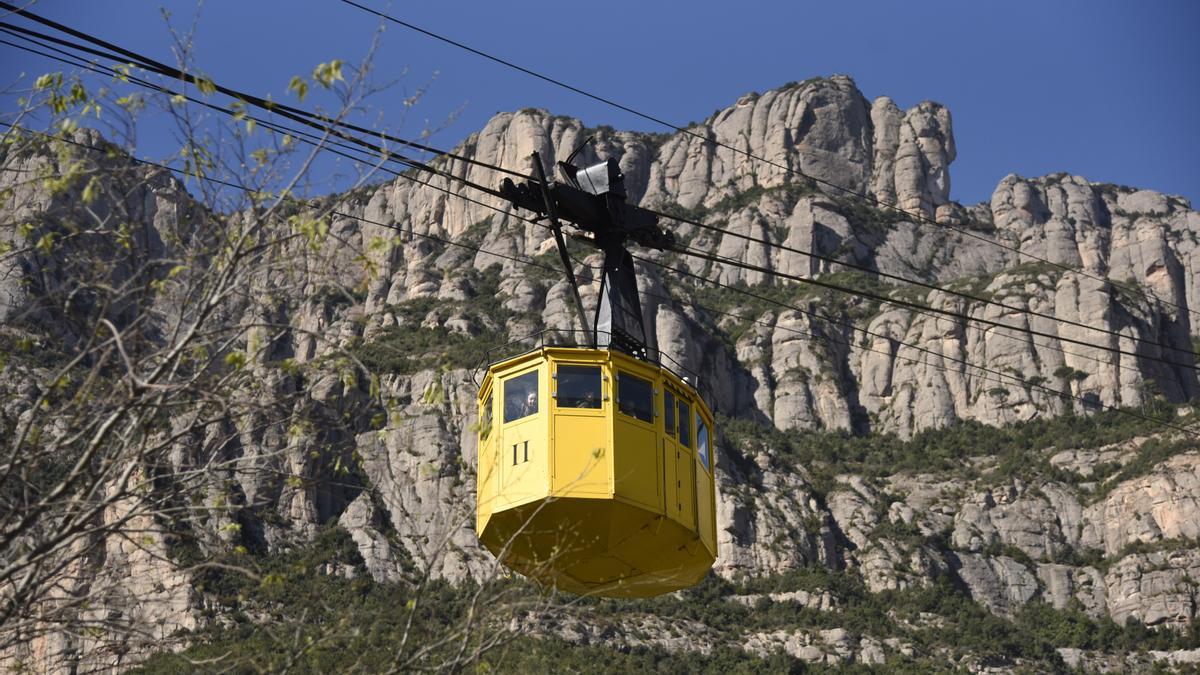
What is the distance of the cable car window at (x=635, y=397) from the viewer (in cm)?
2305

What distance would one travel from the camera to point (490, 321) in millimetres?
115812

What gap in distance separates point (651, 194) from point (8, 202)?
468 ft

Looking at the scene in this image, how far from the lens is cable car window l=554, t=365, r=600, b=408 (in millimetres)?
22844

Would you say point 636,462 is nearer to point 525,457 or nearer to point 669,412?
point 669,412

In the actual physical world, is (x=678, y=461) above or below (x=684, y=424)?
below


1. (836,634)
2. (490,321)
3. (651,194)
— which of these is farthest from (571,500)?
(651,194)

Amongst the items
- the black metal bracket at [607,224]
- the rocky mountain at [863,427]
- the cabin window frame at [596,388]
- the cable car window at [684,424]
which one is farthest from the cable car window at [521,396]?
the rocky mountain at [863,427]

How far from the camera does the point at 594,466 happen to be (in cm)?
2152

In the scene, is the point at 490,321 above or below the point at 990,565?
above

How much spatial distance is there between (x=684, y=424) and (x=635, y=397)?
148cm

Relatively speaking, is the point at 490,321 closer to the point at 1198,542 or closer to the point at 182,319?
the point at 1198,542

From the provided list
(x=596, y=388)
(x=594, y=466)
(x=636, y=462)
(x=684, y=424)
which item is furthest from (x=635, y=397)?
(x=594, y=466)

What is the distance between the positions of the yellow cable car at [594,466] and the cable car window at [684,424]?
0.02m

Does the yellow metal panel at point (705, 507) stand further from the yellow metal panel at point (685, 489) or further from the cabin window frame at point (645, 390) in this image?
the cabin window frame at point (645, 390)
